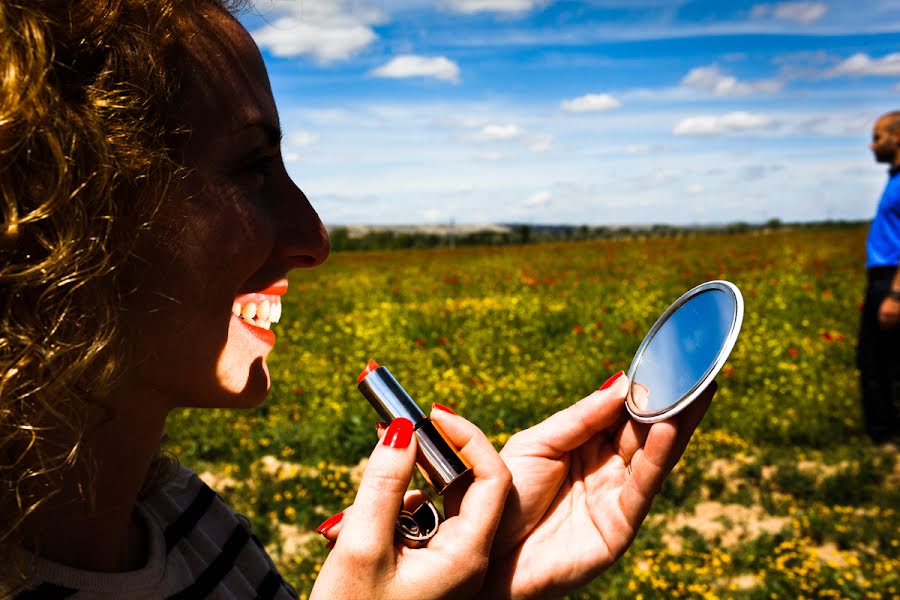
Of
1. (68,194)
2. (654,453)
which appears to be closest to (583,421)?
(654,453)

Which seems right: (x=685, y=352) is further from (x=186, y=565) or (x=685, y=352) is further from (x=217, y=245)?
(x=186, y=565)

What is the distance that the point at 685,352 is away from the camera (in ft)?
4.67

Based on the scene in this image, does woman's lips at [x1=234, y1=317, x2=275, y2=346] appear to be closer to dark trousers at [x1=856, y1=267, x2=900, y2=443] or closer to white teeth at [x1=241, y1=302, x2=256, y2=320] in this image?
white teeth at [x1=241, y1=302, x2=256, y2=320]

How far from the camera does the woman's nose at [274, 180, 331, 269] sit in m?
1.24

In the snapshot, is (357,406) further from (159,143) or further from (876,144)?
(159,143)

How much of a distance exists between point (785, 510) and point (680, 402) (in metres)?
3.95

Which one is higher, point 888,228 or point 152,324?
point 888,228

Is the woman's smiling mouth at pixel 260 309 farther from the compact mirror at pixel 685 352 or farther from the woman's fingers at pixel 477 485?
the compact mirror at pixel 685 352

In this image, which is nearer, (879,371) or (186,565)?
(186,565)

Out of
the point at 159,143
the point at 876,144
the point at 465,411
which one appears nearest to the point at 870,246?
the point at 876,144

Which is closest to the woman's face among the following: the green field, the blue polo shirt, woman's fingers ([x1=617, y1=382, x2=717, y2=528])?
woman's fingers ([x1=617, y1=382, x2=717, y2=528])

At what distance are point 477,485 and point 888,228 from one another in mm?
5275

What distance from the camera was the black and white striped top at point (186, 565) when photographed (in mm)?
1110

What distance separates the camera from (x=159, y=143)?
1043mm
